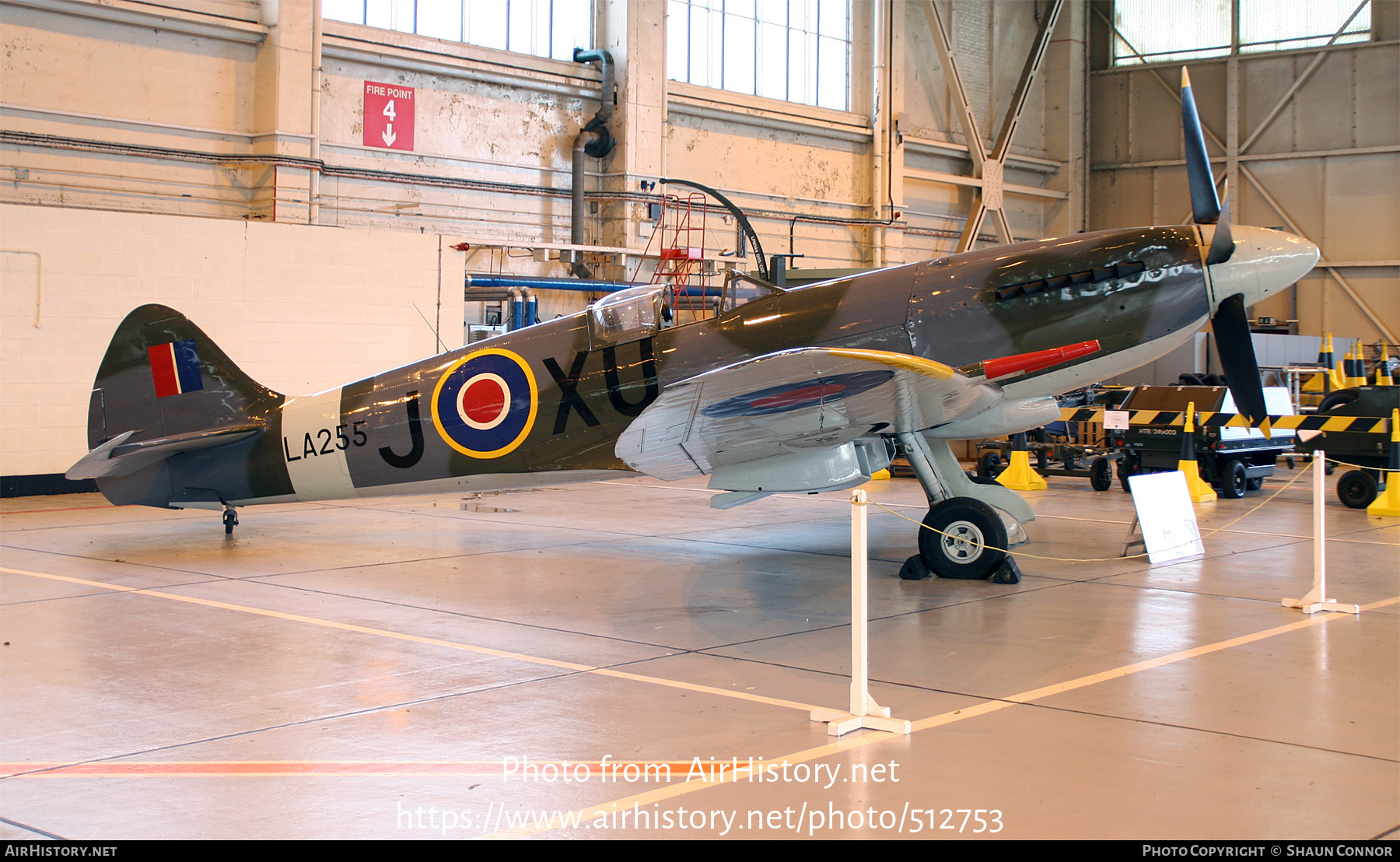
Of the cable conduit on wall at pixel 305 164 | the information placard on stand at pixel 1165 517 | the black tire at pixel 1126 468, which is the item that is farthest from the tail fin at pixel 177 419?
the black tire at pixel 1126 468

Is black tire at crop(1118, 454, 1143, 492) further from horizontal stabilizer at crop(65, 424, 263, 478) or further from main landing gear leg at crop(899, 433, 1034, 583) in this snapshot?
horizontal stabilizer at crop(65, 424, 263, 478)

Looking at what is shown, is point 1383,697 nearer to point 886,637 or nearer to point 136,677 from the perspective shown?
point 886,637

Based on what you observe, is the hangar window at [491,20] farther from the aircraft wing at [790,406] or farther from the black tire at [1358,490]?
the black tire at [1358,490]

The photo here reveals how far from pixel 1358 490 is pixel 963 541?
23.3 ft

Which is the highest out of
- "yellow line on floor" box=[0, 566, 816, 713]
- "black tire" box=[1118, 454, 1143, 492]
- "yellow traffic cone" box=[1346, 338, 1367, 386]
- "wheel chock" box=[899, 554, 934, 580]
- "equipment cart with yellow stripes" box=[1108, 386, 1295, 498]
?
"yellow traffic cone" box=[1346, 338, 1367, 386]

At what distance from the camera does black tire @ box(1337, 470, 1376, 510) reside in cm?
1208

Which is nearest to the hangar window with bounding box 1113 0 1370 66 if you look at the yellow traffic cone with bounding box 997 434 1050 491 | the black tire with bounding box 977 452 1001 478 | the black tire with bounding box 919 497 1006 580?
the black tire with bounding box 977 452 1001 478

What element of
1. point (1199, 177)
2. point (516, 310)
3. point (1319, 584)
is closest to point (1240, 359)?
point (1199, 177)

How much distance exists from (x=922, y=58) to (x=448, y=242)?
1439 cm

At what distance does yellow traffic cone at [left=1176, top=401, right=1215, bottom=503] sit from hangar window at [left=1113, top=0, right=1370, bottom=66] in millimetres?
18624

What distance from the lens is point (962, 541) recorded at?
7641 mm

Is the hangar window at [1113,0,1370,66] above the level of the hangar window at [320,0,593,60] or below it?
above

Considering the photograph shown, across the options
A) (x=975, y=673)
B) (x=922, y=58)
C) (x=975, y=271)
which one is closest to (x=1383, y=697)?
(x=975, y=673)

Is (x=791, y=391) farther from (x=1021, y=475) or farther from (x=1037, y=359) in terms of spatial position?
(x=1021, y=475)
